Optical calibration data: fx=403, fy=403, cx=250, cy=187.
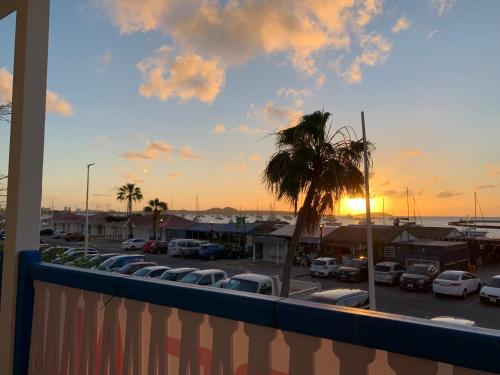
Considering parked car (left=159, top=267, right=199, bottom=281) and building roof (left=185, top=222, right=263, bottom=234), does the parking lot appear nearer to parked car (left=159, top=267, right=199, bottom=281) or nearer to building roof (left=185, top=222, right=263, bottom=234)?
building roof (left=185, top=222, right=263, bottom=234)

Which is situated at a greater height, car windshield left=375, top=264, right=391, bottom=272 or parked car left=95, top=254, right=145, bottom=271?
parked car left=95, top=254, right=145, bottom=271

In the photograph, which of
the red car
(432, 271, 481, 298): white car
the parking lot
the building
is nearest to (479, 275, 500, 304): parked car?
the parking lot

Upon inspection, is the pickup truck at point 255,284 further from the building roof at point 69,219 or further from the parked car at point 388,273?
the building roof at point 69,219

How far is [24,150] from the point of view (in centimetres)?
247

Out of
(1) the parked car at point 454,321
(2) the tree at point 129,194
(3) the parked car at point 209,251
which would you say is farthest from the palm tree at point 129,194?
(1) the parked car at point 454,321

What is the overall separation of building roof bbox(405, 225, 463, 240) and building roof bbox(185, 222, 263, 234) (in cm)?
1274

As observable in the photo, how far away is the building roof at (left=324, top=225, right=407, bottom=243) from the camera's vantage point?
2871 cm

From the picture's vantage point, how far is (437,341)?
951 millimetres

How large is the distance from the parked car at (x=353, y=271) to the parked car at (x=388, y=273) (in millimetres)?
1054

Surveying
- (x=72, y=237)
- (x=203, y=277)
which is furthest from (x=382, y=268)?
(x=72, y=237)

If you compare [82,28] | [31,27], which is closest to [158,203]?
[82,28]

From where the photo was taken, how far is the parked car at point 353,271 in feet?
77.8

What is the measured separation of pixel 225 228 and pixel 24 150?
36.5 metres

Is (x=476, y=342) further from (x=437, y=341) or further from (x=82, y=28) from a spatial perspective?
(x=82, y=28)
